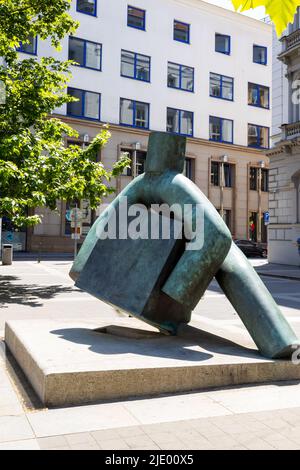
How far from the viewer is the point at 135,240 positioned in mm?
6410

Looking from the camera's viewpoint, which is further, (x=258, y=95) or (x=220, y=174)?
(x=258, y=95)

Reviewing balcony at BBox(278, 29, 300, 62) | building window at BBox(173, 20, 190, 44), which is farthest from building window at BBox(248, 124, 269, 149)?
balcony at BBox(278, 29, 300, 62)

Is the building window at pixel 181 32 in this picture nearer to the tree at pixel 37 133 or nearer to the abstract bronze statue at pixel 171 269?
the tree at pixel 37 133

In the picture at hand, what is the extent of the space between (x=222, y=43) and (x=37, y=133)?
32.0 metres

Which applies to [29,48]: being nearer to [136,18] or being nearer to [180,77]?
[136,18]

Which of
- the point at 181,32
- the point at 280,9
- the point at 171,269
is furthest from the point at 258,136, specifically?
the point at 280,9

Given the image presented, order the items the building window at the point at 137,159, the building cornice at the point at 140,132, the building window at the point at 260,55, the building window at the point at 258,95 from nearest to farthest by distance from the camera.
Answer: the building cornice at the point at 140,132 < the building window at the point at 137,159 < the building window at the point at 258,95 < the building window at the point at 260,55

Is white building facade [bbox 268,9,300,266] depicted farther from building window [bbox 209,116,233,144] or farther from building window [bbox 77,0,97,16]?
building window [bbox 77,0,97,16]

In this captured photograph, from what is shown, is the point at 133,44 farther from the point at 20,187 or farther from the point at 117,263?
the point at 117,263

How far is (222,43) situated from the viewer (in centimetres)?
4166

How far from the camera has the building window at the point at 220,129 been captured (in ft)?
134

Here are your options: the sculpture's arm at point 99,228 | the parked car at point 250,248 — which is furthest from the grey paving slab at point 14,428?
the parked car at point 250,248

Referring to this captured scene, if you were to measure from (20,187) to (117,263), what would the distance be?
6709 millimetres

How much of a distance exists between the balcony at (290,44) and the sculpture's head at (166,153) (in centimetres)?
2240
